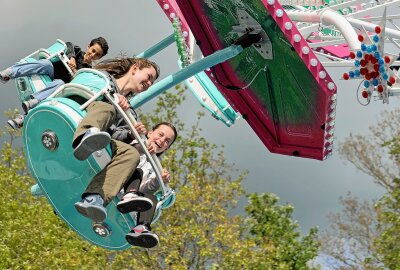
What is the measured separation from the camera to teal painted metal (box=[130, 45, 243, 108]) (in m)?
9.62

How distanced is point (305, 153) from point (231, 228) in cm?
1123

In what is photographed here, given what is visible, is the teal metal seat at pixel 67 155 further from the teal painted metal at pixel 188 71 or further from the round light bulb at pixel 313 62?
the round light bulb at pixel 313 62

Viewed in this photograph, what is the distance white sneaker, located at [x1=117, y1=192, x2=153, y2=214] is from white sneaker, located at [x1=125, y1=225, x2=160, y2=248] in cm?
32

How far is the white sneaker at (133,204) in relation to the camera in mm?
7820

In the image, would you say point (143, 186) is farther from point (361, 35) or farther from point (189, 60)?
point (189, 60)

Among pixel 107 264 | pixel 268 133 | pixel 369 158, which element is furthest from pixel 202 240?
pixel 268 133

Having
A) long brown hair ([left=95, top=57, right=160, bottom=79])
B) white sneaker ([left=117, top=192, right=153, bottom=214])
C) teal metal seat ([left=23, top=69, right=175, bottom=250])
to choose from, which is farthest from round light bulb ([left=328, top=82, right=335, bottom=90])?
white sneaker ([left=117, top=192, right=153, bottom=214])

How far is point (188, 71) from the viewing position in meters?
9.80

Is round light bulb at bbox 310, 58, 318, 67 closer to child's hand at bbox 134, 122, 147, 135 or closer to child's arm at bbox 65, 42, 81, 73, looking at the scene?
child's hand at bbox 134, 122, 147, 135

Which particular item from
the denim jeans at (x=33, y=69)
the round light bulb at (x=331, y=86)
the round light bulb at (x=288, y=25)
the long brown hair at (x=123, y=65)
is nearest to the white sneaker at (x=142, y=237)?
the long brown hair at (x=123, y=65)

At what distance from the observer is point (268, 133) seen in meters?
10.9

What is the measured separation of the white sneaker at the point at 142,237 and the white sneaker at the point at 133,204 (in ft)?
1.04

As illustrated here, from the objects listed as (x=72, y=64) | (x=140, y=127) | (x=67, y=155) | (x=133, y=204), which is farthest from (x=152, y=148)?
(x=72, y=64)

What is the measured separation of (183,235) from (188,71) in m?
12.0
